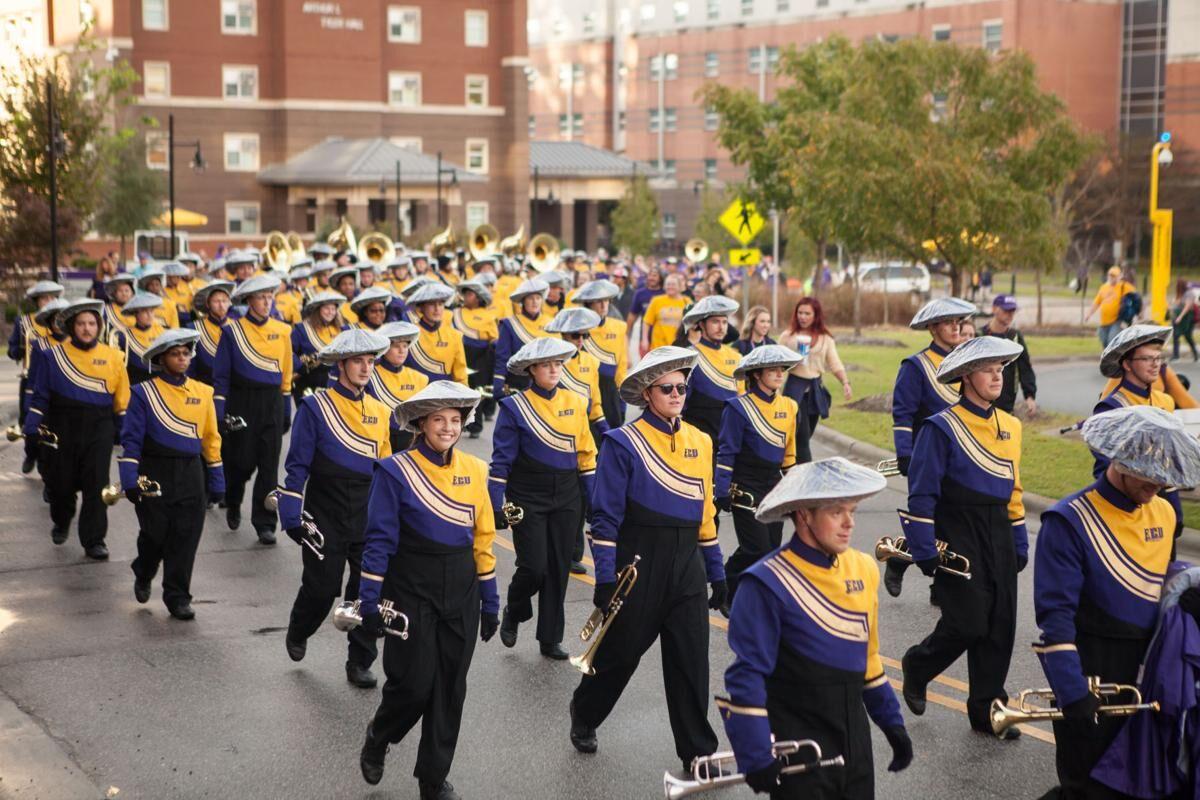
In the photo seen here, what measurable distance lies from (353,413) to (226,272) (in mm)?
14039

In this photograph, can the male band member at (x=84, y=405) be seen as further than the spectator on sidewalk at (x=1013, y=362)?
No

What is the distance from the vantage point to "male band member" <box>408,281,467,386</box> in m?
16.3

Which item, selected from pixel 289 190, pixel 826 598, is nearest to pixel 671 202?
pixel 289 190

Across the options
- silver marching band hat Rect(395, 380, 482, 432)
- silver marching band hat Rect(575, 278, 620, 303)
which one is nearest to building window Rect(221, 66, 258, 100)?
silver marching band hat Rect(575, 278, 620, 303)

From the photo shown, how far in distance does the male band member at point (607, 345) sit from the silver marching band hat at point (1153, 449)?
10.0m

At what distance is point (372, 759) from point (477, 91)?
7061 cm

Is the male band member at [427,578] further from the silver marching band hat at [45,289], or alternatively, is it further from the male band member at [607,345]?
the silver marching band hat at [45,289]

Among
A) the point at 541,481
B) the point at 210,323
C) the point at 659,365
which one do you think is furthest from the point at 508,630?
the point at 210,323

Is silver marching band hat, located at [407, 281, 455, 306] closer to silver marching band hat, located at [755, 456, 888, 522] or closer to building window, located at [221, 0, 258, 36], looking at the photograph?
silver marching band hat, located at [755, 456, 888, 522]

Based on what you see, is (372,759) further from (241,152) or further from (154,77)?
(241,152)

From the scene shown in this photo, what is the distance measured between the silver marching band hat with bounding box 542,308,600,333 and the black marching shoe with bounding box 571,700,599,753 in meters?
4.79

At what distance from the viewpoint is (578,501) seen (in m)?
9.88

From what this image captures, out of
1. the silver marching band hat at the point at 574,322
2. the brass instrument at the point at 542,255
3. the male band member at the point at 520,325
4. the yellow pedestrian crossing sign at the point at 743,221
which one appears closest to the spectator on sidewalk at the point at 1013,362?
the silver marching band hat at the point at 574,322

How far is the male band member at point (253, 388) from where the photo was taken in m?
13.8
